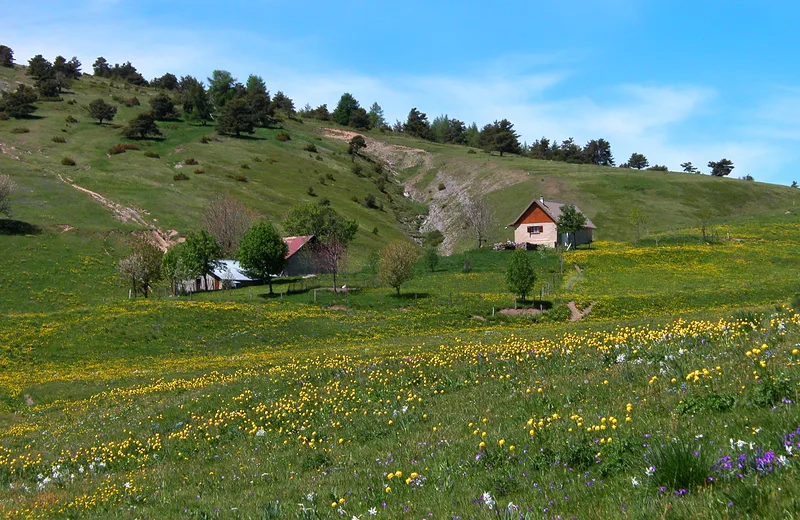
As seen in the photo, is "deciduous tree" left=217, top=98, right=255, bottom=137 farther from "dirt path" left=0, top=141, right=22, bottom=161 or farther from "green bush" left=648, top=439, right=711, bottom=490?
"green bush" left=648, top=439, right=711, bottom=490

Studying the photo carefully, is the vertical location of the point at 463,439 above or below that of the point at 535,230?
below

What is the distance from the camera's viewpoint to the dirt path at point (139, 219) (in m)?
96.1

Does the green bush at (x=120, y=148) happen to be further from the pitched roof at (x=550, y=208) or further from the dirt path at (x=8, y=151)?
the pitched roof at (x=550, y=208)

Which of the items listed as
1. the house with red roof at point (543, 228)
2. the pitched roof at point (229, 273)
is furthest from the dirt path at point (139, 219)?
the house with red roof at point (543, 228)

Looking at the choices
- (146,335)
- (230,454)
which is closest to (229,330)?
(146,335)

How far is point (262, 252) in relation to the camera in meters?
74.1

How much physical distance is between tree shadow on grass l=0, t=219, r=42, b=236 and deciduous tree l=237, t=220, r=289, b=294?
36481 millimetres

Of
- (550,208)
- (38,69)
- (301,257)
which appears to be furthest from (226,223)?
(38,69)

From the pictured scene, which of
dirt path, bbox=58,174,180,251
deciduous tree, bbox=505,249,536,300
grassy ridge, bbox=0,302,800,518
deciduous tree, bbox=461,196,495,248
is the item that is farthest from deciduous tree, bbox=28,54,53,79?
grassy ridge, bbox=0,302,800,518

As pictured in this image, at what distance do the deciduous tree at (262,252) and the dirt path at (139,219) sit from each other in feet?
82.2

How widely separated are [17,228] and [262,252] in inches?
1663

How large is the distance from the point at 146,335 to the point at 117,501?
113 ft

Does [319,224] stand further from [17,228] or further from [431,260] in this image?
[17,228]

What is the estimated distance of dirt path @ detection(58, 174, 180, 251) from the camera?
9612cm
